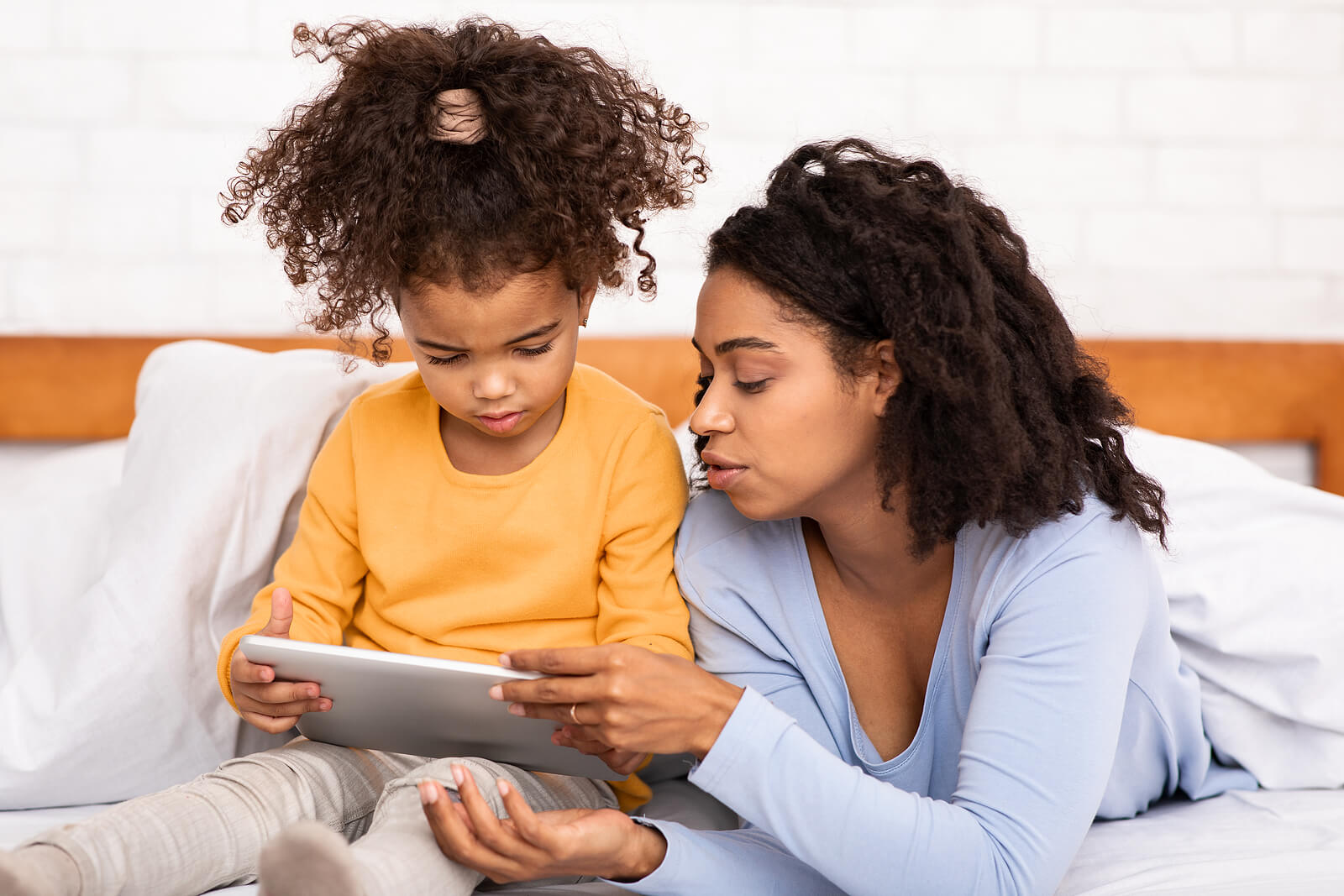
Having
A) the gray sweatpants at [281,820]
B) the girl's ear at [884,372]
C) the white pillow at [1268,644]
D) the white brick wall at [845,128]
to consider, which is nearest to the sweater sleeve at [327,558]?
the gray sweatpants at [281,820]

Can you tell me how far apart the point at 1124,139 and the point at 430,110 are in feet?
5.11

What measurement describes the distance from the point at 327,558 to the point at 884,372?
2.32 feet

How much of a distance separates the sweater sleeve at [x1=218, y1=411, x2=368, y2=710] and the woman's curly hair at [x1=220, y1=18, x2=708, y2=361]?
0.18m

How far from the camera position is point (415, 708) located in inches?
41.1

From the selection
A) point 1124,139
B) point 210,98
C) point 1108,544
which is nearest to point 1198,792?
point 1108,544

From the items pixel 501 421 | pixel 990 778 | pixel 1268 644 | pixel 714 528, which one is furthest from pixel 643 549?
pixel 1268 644

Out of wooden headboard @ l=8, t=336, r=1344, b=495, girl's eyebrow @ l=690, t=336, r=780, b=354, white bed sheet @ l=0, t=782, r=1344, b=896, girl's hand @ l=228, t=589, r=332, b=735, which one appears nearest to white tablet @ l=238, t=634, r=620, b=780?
girl's hand @ l=228, t=589, r=332, b=735

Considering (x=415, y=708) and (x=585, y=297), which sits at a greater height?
(x=585, y=297)

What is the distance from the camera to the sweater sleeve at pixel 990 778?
0.97m

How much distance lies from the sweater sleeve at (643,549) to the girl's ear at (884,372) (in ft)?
0.99

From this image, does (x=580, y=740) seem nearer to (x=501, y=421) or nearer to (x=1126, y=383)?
(x=501, y=421)

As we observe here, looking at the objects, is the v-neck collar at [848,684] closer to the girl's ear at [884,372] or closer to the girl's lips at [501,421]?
the girl's ear at [884,372]

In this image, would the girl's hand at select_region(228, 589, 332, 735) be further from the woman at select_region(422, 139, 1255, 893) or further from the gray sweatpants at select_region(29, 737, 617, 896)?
the woman at select_region(422, 139, 1255, 893)

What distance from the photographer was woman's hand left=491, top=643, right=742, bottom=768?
0.95 meters
